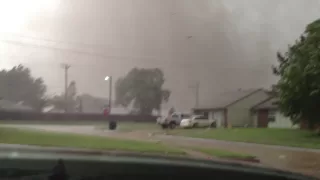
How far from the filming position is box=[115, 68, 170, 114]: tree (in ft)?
15.6

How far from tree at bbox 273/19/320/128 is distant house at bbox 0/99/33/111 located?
10207 millimetres

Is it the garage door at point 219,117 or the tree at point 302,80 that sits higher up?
the tree at point 302,80

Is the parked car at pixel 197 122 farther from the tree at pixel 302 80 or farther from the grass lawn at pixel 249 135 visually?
the tree at pixel 302 80

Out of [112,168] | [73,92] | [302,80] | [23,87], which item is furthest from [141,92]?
[302,80]

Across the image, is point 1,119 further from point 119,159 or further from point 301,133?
point 301,133

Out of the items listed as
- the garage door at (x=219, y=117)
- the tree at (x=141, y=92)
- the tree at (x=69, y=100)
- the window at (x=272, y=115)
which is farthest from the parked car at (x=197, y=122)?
the window at (x=272, y=115)

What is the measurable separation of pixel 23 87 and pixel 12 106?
0.20m

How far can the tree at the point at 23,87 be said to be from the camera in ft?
12.6

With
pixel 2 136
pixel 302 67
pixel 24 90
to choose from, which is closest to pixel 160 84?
pixel 24 90

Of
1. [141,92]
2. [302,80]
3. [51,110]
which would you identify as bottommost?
[51,110]

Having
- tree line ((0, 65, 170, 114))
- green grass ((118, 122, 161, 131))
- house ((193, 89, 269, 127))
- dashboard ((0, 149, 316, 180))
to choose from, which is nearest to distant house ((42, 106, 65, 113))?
tree line ((0, 65, 170, 114))

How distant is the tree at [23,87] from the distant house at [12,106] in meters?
0.03

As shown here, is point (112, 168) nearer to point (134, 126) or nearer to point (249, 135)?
point (134, 126)

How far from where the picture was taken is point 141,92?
4.84 m
